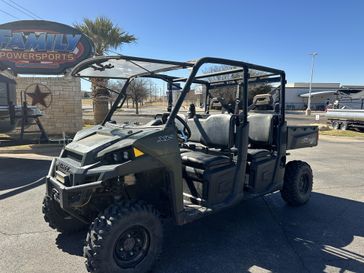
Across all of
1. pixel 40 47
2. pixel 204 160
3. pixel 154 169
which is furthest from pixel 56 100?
pixel 154 169

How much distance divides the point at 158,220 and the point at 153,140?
795mm

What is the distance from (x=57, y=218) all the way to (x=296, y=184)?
11.5 feet

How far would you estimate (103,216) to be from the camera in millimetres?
2781

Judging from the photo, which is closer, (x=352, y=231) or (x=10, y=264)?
(x=10, y=264)

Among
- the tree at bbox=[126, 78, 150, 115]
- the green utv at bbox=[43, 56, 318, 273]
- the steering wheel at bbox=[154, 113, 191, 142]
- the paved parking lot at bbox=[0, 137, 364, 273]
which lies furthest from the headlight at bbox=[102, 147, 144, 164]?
the tree at bbox=[126, 78, 150, 115]

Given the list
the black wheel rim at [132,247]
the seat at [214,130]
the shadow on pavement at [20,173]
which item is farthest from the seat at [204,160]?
the shadow on pavement at [20,173]

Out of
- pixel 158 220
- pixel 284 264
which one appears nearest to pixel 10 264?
pixel 158 220

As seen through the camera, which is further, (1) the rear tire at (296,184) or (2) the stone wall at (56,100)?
(2) the stone wall at (56,100)

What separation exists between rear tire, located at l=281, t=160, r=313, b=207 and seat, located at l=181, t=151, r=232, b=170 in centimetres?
158

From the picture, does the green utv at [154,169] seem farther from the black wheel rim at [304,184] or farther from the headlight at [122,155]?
the black wheel rim at [304,184]

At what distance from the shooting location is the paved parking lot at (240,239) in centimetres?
316

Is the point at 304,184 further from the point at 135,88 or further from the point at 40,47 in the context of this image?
the point at 40,47

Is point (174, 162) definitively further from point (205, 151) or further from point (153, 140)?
point (205, 151)

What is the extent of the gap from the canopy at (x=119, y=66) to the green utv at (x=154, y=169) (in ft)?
0.04
